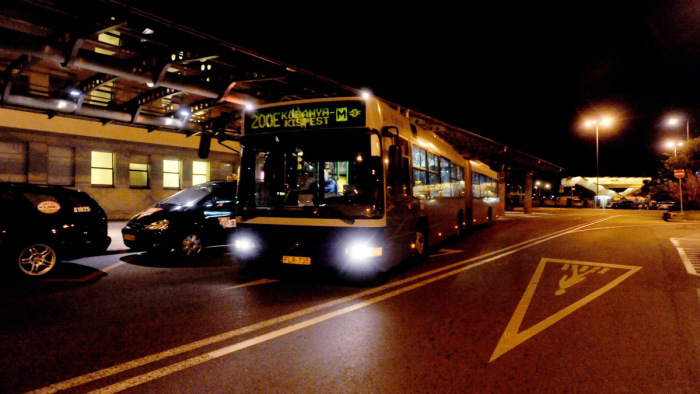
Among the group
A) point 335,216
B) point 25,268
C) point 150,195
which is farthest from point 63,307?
point 150,195

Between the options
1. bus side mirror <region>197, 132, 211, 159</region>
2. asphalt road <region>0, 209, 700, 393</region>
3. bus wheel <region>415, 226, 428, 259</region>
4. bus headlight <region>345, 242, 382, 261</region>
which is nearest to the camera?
asphalt road <region>0, 209, 700, 393</region>

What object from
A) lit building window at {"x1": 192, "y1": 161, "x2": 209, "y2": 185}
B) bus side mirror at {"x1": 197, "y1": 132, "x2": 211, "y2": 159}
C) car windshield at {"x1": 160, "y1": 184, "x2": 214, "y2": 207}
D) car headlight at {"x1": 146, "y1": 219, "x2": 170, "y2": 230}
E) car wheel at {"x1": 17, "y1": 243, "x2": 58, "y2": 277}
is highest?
lit building window at {"x1": 192, "y1": 161, "x2": 209, "y2": 185}

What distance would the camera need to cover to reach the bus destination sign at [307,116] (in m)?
6.93

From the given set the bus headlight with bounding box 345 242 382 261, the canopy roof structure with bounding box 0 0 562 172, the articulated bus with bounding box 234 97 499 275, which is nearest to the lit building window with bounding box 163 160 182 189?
the canopy roof structure with bounding box 0 0 562 172

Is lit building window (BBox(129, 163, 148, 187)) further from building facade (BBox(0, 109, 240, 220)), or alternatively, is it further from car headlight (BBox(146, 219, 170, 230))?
car headlight (BBox(146, 219, 170, 230))

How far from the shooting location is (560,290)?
22.8 feet

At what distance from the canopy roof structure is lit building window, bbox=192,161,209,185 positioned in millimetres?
3411

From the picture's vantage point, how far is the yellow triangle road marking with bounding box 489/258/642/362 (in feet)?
15.1

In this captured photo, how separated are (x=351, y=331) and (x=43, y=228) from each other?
6523 millimetres

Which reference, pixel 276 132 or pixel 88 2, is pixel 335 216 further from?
pixel 88 2

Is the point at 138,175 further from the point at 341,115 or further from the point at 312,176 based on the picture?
the point at 341,115

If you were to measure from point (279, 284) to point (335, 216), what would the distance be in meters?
1.61

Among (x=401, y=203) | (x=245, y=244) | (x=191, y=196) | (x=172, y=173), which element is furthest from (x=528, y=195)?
(x=245, y=244)

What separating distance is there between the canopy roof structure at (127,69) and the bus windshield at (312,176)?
2407mm
